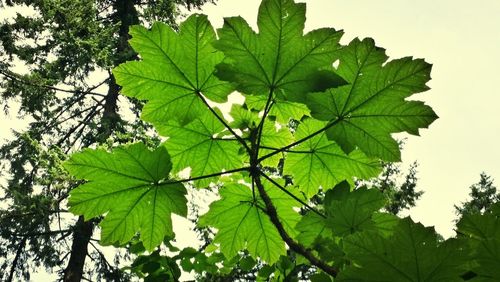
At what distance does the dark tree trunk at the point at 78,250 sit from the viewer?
966 cm

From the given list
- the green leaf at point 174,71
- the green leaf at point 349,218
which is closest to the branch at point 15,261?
the green leaf at point 174,71

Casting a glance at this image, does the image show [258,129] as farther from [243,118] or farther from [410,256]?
[410,256]

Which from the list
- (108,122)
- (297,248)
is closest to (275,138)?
(297,248)

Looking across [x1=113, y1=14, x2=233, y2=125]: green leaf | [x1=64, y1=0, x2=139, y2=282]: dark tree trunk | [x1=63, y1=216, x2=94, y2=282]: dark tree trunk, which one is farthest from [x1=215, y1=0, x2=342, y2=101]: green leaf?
[x1=63, y1=216, x2=94, y2=282]: dark tree trunk

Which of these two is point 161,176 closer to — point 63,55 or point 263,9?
point 263,9

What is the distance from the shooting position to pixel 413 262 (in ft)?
2.09

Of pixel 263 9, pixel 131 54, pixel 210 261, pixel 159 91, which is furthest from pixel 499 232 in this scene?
pixel 131 54

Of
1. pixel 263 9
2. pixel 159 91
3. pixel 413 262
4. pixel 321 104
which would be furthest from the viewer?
pixel 159 91

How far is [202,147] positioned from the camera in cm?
150

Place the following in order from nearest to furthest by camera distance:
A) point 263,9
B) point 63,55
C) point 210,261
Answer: point 263,9
point 210,261
point 63,55

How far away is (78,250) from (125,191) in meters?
9.87

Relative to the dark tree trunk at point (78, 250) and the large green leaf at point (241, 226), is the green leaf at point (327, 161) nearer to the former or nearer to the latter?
the large green leaf at point (241, 226)

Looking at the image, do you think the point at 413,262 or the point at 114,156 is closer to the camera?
the point at 413,262

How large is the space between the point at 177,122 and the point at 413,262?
98 cm
